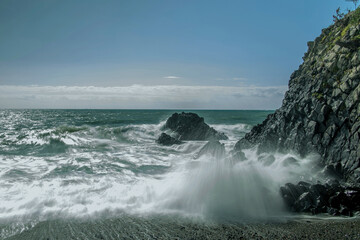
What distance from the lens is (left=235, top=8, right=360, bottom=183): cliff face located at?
1190cm

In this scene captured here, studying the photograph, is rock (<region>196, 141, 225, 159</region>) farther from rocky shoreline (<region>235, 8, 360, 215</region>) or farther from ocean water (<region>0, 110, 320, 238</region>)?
rocky shoreline (<region>235, 8, 360, 215</region>)

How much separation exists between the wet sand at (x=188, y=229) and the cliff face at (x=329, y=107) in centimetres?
436

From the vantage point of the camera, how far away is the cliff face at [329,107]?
468 inches

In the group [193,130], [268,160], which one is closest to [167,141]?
[193,130]

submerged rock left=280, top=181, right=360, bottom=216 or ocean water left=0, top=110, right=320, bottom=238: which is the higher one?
submerged rock left=280, top=181, right=360, bottom=216

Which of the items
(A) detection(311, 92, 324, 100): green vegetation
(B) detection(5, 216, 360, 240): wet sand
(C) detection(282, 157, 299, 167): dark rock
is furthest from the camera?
(A) detection(311, 92, 324, 100): green vegetation

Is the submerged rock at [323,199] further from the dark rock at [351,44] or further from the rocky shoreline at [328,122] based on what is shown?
the dark rock at [351,44]

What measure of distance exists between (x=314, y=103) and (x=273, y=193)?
22.5 feet

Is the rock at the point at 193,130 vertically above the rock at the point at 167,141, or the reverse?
the rock at the point at 193,130

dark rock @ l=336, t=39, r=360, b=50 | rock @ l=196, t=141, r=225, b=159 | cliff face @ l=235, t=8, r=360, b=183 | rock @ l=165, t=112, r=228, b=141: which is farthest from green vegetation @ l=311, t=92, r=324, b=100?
rock @ l=165, t=112, r=228, b=141

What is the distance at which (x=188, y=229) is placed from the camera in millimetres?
7988

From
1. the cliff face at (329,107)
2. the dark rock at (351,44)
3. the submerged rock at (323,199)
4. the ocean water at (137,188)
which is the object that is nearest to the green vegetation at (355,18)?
the cliff face at (329,107)

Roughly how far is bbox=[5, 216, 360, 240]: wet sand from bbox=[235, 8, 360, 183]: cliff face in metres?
4.36

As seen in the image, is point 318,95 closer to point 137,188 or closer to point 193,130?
point 137,188
